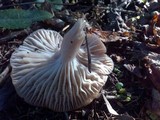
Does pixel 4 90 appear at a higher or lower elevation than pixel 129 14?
lower

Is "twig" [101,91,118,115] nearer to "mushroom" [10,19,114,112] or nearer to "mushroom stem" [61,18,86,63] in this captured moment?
"mushroom" [10,19,114,112]

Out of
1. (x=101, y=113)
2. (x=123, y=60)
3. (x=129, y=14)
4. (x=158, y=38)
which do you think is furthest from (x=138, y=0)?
(x=101, y=113)

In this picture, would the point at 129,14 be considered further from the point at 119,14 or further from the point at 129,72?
the point at 129,72

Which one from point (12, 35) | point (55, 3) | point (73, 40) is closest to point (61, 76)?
point (73, 40)

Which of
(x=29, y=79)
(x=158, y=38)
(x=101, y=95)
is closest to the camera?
(x=29, y=79)

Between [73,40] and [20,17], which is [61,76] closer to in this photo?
[73,40]

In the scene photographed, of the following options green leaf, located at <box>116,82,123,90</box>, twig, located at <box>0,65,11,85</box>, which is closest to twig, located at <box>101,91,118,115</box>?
green leaf, located at <box>116,82,123,90</box>

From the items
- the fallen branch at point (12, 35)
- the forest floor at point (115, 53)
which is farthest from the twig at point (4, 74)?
the fallen branch at point (12, 35)
